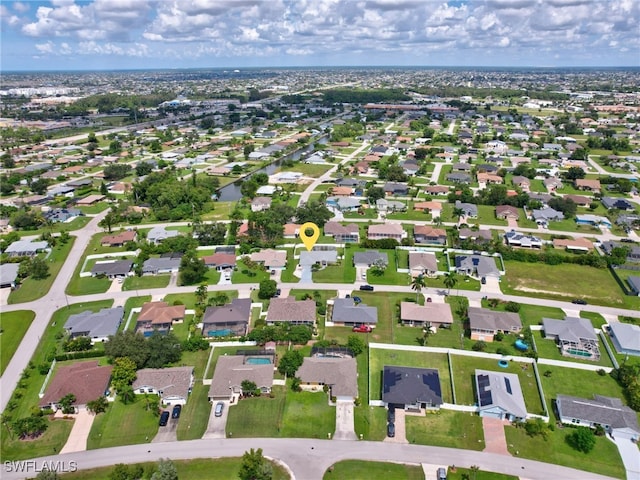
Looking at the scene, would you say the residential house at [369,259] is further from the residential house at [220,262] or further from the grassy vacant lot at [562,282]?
the residential house at [220,262]

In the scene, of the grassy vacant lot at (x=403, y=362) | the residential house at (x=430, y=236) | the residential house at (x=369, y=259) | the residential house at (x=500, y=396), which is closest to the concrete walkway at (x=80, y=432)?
the grassy vacant lot at (x=403, y=362)

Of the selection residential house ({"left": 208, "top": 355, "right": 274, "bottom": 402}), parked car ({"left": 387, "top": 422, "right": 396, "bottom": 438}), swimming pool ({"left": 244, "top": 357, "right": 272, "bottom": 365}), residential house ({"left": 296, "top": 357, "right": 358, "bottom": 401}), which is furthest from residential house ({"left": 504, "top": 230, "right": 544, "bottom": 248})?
residential house ({"left": 208, "top": 355, "right": 274, "bottom": 402})

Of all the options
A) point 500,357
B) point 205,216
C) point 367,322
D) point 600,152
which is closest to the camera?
point 500,357

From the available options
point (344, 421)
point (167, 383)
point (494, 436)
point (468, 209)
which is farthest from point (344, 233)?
point (494, 436)

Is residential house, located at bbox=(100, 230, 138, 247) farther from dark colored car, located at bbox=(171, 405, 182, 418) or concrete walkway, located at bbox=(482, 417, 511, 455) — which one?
concrete walkway, located at bbox=(482, 417, 511, 455)

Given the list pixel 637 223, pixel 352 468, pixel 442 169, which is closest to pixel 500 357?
pixel 352 468

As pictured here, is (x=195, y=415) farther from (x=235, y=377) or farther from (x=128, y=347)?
(x=128, y=347)

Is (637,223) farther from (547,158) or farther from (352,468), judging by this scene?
(352,468)
